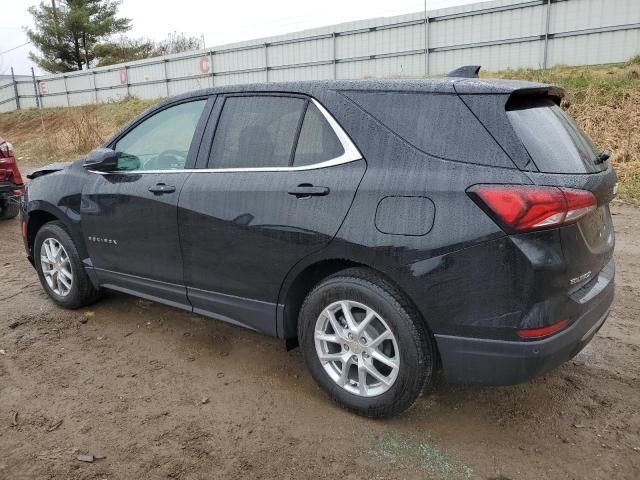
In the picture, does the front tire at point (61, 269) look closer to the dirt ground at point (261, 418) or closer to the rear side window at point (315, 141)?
the dirt ground at point (261, 418)

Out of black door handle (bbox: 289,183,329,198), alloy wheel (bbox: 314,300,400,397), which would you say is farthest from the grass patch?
black door handle (bbox: 289,183,329,198)

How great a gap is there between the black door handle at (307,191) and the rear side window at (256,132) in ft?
0.69

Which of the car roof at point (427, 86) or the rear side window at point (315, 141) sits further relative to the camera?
the rear side window at point (315, 141)

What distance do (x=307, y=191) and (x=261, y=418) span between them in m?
1.23

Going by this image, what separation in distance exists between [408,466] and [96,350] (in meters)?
2.37

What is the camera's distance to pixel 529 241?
88.4 inches

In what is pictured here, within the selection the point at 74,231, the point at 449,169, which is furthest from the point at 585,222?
the point at 74,231

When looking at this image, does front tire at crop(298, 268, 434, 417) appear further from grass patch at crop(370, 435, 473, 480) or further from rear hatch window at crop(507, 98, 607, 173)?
rear hatch window at crop(507, 98, 607, 173)

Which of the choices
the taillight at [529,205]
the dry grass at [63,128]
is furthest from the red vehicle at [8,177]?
the dry grass at [63,128]

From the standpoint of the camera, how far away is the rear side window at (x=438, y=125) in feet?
7.90

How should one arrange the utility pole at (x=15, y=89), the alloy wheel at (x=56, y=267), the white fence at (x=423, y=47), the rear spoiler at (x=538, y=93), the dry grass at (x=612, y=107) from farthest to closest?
the utility pole at (x=15, y=89)
the white fence at (x=423, y=47)
the dry grass at (x=612, y=107)
the alloy wheel at (x=56, y=267)
the rear spoiler at (x=538, y=93)

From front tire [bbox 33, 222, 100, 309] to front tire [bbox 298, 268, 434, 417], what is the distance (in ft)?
7.33

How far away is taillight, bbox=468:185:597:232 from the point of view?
2242 millimetres

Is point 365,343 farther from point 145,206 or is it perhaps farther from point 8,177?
point 8,177
